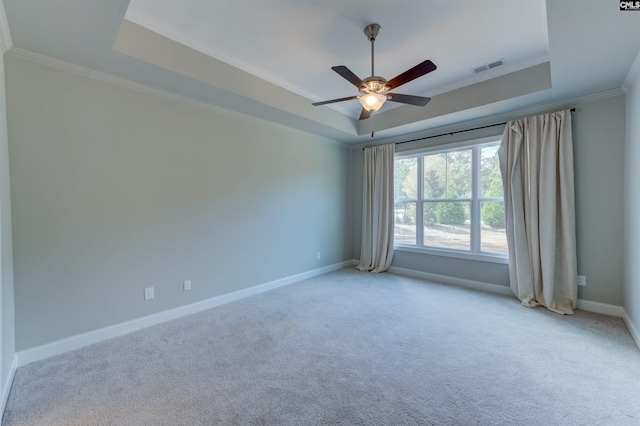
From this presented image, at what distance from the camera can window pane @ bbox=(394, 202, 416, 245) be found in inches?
195

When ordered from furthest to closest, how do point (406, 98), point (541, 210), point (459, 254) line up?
point (459, 254), point (541, 210), point (406, 98)

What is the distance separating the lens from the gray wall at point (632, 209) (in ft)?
8.33

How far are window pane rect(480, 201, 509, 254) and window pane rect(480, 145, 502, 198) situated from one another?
16 cm

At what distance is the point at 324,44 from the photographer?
2766 millimetres

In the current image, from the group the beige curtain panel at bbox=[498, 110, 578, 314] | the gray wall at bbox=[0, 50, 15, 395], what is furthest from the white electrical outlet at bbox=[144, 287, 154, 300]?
the beige curtain panel at bbox=[498, 110, 578, 314]

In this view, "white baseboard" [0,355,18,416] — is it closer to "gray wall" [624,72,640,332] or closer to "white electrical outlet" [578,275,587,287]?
"gray wall" [624,72,640,332]

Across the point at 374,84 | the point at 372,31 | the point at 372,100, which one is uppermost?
the point at 372,31

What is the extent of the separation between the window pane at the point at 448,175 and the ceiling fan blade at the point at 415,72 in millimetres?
2484

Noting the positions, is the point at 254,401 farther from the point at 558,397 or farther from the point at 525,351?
the point at 525,351

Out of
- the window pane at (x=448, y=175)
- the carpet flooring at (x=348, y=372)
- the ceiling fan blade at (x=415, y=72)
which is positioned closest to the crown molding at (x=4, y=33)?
the carpet flooring at (x=348, y=372)

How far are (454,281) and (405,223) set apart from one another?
1268 mm

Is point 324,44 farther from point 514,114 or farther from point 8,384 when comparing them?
point 8,384

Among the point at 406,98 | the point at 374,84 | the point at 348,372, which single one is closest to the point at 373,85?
the point at 374,84
